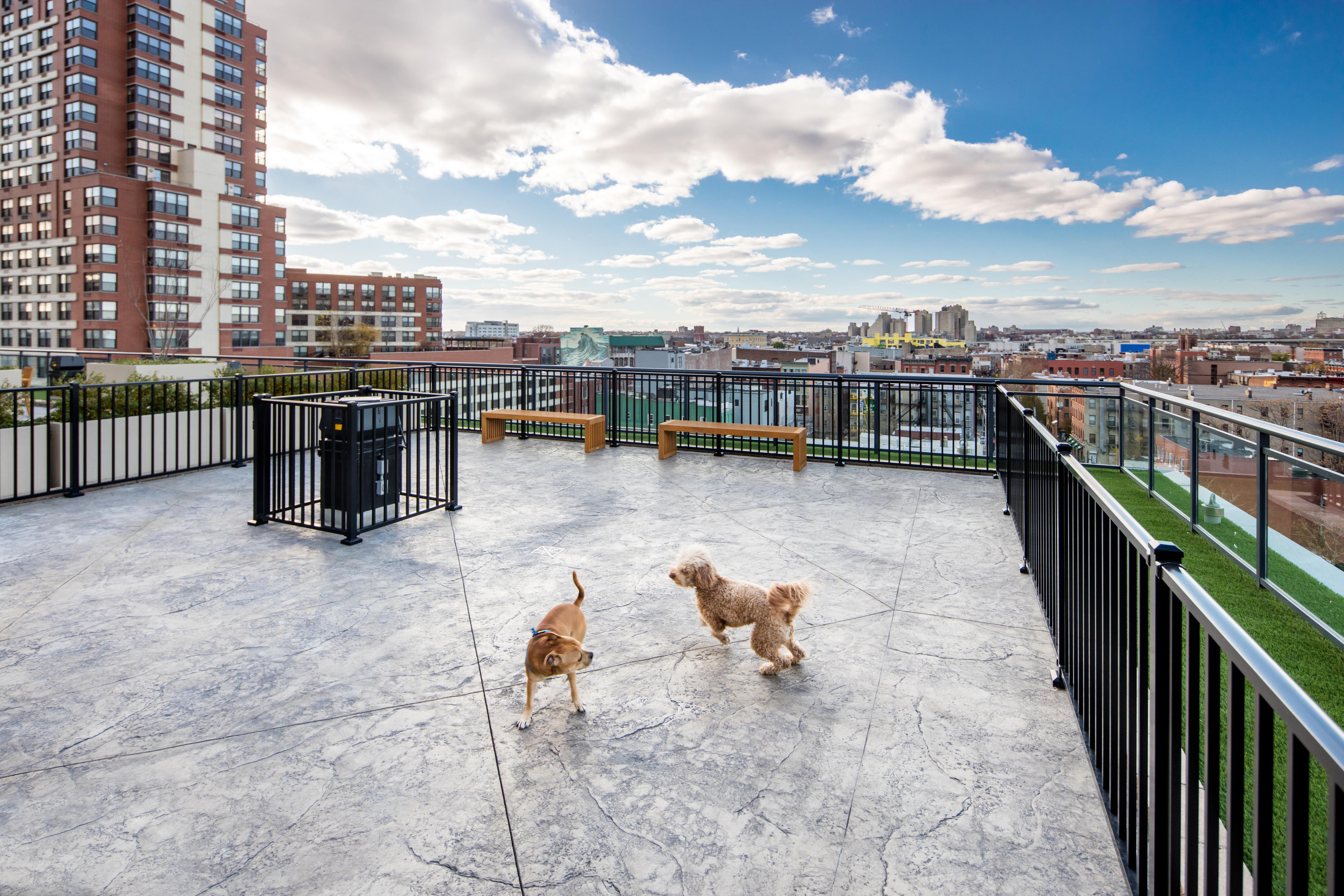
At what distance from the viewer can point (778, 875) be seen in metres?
2.05

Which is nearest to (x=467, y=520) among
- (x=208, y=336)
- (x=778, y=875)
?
(x=778, y=875)

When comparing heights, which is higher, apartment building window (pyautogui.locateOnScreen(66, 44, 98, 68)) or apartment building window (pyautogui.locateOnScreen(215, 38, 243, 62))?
apartment building window (pyautogui.locateOnScreen(215, 38, 243, 62))

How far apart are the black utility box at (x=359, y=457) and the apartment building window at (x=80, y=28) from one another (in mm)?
65876

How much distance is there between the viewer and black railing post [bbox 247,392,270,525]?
19.4 feet

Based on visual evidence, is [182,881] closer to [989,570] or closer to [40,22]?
[989,570]

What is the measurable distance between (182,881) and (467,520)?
14.4ft

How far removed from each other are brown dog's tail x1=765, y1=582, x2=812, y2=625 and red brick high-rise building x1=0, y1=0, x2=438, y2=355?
5696 centimetres

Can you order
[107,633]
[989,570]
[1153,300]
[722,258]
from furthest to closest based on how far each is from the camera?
[722,258] → [1153,300] → [989,570] → [107,633]

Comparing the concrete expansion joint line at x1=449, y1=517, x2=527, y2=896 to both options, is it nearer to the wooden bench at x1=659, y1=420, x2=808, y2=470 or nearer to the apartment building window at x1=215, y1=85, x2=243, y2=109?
the wooden bench at x1=659, y1=420, x2=808, y2=470

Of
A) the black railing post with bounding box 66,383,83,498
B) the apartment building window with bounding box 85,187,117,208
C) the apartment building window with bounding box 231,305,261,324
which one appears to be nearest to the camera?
the black railing post with bounding box 66,383,83,498

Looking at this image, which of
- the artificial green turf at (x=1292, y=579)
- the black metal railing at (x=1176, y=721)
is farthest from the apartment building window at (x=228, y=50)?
the artificial green turf at (x=1292, y=579)

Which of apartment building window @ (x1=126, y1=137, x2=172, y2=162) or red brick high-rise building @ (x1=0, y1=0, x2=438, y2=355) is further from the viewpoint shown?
apartment building window @ (x1=126, y1=137, x2=172, y2=162)

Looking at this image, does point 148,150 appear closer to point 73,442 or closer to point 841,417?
point 73,442

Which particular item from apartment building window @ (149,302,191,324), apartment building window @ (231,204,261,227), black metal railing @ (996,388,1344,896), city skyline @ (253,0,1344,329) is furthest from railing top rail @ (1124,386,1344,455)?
apartment building window @ (231,204,261,227)
